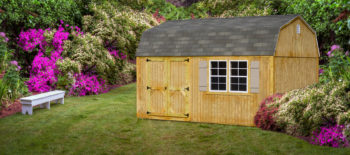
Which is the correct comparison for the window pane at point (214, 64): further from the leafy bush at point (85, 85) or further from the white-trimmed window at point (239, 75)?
the leafy bush at point (85, 85)

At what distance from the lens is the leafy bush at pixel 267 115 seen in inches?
317

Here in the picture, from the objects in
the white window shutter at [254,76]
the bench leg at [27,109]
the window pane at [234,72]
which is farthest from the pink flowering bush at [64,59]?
the white window shutter at [254,76]

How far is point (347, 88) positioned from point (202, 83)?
344 centimetres

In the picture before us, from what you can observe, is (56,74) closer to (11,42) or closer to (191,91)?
(11,42)

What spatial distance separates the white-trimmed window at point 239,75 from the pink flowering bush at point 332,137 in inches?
88.8

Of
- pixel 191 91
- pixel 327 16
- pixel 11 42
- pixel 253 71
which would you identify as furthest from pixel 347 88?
pixel 11 42

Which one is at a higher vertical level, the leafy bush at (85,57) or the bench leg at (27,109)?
the leafy bush at (85,57)

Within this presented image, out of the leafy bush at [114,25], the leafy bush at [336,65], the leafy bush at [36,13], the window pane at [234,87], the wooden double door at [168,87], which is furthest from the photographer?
the leafy bush at [114,25]

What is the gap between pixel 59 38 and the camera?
47.6ft

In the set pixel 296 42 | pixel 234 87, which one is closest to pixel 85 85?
pixel 234 87

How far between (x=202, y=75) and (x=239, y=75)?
3.19ft

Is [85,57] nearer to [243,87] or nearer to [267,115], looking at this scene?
[243,87]

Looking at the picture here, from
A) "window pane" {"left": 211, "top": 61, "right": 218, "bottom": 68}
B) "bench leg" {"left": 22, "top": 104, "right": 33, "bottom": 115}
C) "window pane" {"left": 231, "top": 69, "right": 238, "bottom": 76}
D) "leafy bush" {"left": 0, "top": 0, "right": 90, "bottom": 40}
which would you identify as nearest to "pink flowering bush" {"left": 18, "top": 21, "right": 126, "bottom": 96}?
"leafy bush" {"left": 0, "top": 0, "right": 90, "bottom": 40}

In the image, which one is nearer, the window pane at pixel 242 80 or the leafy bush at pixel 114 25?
the window pane at pixel 242 80
